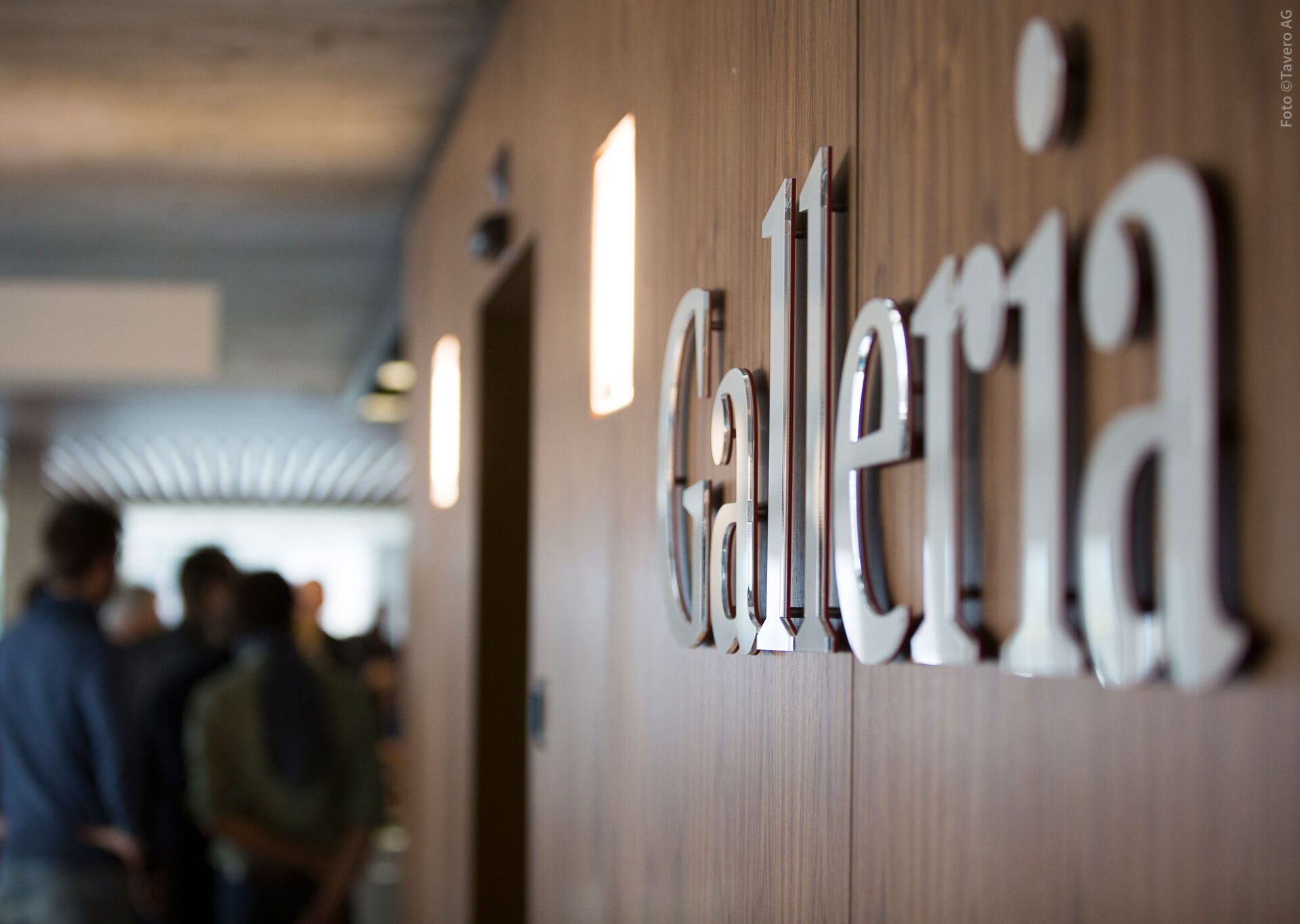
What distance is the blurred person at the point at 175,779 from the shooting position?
4.48 metres

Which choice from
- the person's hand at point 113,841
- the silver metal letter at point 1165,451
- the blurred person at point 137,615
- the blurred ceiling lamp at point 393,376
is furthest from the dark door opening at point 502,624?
the blurred ceiling lamp at point 393,376

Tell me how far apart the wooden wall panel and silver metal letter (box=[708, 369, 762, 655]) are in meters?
0.23

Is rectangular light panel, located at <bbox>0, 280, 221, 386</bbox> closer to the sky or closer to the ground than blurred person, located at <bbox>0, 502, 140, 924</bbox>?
closer to the sky

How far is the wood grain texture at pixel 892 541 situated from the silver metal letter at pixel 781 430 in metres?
0.07

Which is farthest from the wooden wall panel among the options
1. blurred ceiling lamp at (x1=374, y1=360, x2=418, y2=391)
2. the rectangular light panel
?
blurred ceiling lamp at (x1=374, y1=360, x2=418, y2=391)

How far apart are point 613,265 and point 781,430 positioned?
1.03 meters

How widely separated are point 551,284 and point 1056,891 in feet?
6.91

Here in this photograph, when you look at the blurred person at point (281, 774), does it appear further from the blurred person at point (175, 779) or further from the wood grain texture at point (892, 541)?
the wood grain texture at point (892, 541)

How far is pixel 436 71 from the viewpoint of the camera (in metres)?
4.15

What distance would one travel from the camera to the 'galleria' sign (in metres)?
0.81

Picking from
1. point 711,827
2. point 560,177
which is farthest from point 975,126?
point 560,177

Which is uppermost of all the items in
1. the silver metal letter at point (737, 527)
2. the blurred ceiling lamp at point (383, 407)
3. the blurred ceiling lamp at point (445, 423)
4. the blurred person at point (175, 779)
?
the blurred ceiling lamp at point (383, 407)

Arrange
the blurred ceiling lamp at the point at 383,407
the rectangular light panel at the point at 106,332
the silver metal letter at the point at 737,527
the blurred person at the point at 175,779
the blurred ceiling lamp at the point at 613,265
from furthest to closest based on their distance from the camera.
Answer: the blurred ceiling lamp at the point at 383,407
the rectangular light panel at the point at 106,332
the blurred person at the point at 175,779
the blurred ceiling lamp at the point at 613,265
the silver metal letter at the point at 737,527

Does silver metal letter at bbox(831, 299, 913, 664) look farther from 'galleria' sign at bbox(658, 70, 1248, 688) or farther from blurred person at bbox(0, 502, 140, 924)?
blurred person at bbox(0, 502, 140, 924)
